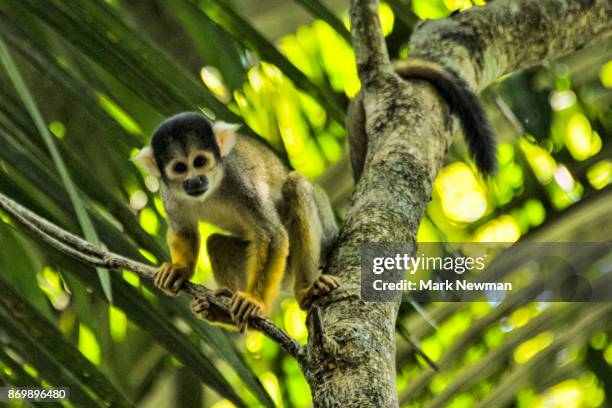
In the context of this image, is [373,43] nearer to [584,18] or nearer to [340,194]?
[340,194]

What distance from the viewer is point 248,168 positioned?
222 centimetres

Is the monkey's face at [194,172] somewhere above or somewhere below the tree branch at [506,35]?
below

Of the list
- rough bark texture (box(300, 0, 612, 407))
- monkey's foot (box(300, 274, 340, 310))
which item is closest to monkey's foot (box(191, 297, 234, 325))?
monkey's foot (box(300, 274, 340, 310))

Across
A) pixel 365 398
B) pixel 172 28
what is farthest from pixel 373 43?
pixel 365 398

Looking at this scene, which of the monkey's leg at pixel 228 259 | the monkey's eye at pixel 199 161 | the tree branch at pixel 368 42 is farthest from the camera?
the monkey's leg at pixel 228 259

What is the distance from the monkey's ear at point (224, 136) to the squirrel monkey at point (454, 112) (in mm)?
335

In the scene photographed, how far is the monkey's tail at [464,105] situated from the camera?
6.35 ft

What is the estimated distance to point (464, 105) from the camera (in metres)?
1.95

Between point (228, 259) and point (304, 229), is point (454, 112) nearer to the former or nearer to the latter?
point (304, 229)

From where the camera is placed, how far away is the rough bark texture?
114 cm

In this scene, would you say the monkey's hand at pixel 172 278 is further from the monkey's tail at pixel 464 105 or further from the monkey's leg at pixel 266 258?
the monkey's tail at pixel 464 105

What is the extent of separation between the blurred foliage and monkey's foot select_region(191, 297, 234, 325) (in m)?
0.06

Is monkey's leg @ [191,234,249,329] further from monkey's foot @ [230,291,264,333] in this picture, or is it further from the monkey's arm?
monkey's foot @ [230,291,264,333]

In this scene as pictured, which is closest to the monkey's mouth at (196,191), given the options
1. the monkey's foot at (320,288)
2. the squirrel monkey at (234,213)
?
the squirrel monkey at (234,213)
